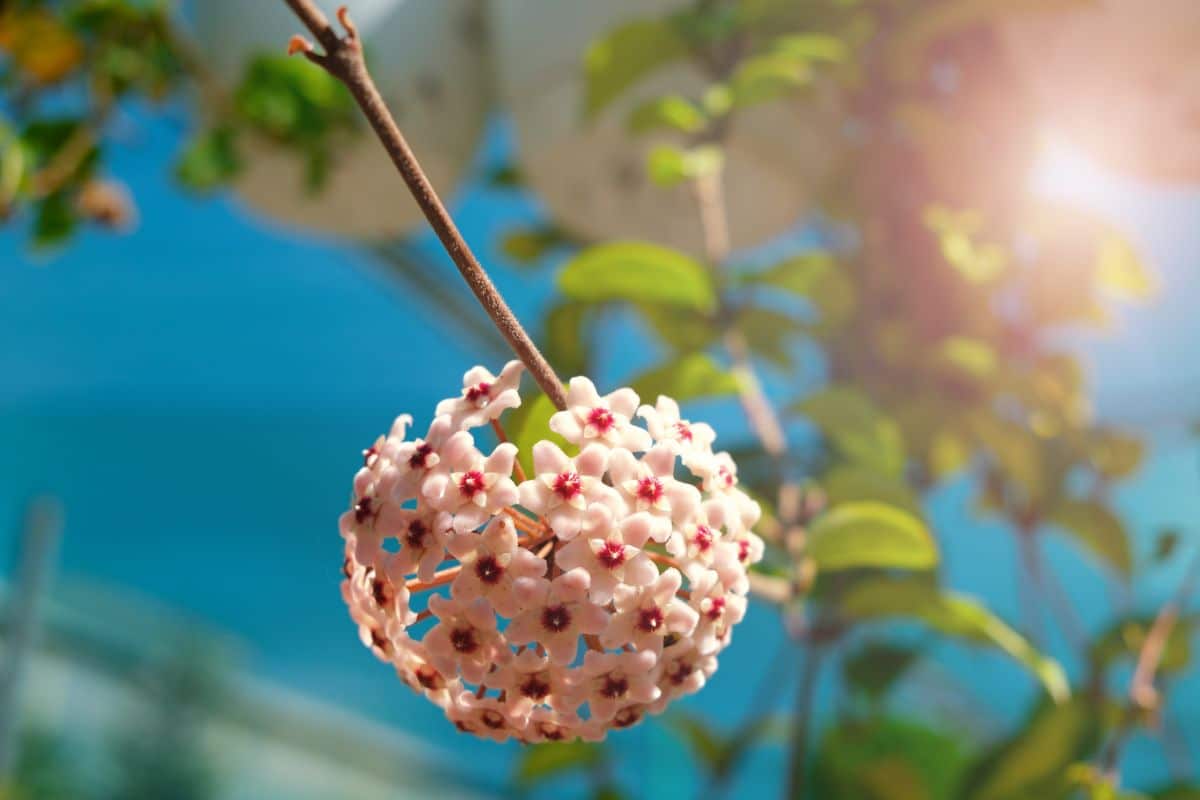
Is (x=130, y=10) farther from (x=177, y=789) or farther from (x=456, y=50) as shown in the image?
(x=177, y=789)

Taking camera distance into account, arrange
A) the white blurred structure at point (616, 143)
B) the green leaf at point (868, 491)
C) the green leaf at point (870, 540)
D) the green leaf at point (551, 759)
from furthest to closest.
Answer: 1. the green leaf at point (551, 759)
2. the white blurred structure at point (616, 143)
3. the green leaf at point (868, 491)
4. the green leaf at point (870, 540)

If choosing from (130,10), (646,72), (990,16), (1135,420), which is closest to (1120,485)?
(1135,420)

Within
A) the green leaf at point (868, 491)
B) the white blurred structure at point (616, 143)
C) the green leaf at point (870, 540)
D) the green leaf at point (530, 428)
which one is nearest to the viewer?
the green leaf at point (530, 428)

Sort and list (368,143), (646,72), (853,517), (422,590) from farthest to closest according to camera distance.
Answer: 1. (368,143)
2. (646,72)
3. (853,517)
4. (422,590)

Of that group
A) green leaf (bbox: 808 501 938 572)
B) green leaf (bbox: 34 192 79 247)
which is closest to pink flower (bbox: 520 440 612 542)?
green leaf (bbox: 808 501 938 572)

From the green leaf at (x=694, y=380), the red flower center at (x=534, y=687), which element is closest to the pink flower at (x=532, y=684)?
the red flower center at (x=534, y=687)

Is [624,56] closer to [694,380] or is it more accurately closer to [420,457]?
[694,380]

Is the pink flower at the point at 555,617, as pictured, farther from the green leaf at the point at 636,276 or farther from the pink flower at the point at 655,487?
the green leaf at the point at 636,276

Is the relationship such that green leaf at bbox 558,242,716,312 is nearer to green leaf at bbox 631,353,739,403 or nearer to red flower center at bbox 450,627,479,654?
green leaf at bbox 631,353,739,403
